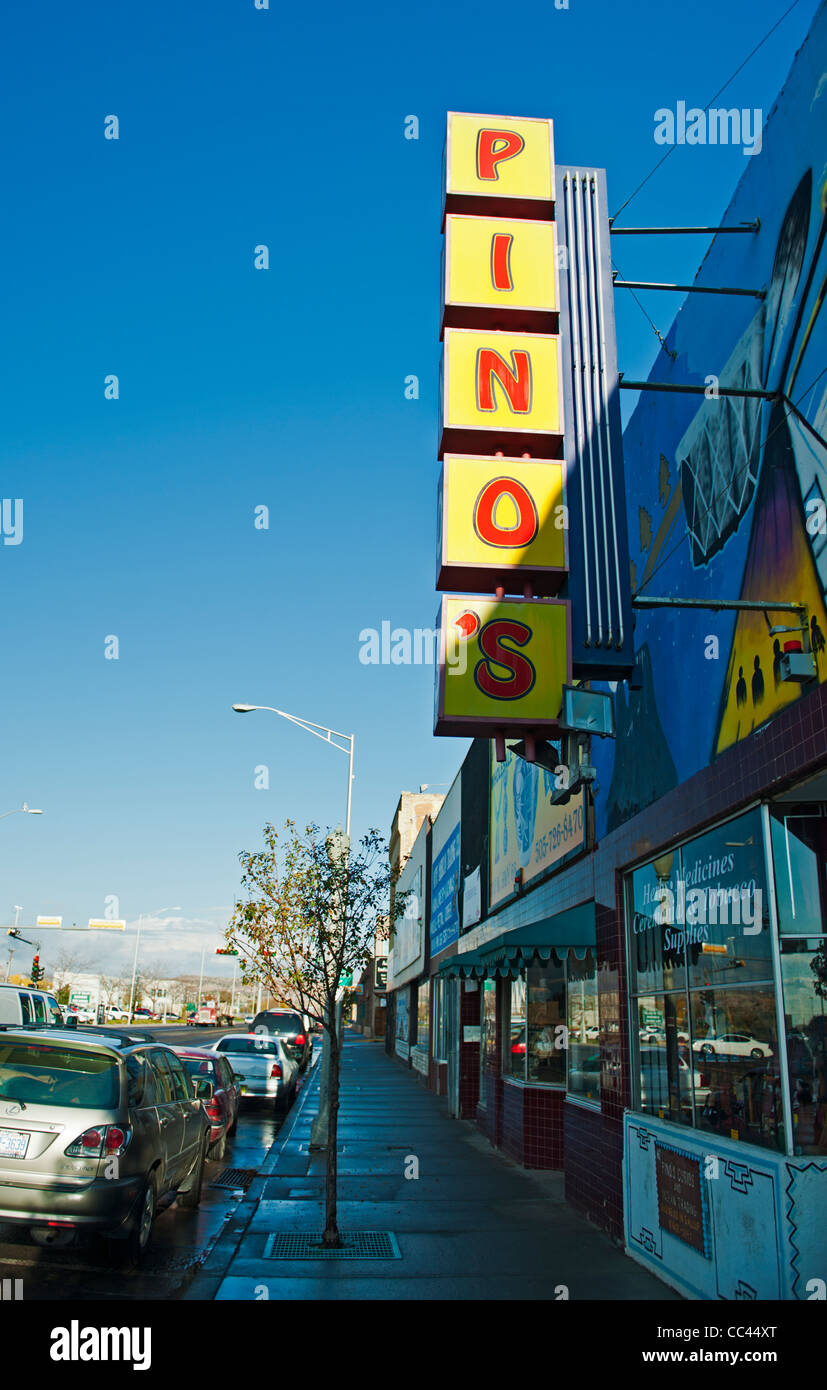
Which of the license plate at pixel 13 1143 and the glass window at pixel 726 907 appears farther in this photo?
the license plate at pixel 13 1143

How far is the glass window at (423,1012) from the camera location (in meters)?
28.7

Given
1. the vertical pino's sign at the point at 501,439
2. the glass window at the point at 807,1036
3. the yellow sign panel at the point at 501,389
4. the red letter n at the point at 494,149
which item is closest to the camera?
the glass window at the point at 807,1036

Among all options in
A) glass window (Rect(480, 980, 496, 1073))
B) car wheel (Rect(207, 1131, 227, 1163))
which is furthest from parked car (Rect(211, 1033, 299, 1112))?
car wheel (Rect(207, 1131, 227, 1163))

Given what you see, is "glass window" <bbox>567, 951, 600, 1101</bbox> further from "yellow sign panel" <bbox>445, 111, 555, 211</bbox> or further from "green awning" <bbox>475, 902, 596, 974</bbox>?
"yellow sign panel" <bbox>445, 111, 555, 211</bbox>

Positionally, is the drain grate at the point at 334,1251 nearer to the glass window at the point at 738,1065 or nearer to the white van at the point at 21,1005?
the glass window at the point at 738,1065

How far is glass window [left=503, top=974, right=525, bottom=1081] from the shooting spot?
46.3 feet

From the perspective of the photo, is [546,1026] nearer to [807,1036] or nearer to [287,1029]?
[807,1036]

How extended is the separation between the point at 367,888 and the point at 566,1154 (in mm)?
3525

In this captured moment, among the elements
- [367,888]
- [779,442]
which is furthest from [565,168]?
[367,888]

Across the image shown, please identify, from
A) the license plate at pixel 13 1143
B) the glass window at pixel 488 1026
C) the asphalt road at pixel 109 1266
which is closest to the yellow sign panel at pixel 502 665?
the license plate at pixel 13 1143

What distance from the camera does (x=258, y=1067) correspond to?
1972 cm

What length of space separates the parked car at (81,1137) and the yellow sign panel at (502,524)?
15.5ft

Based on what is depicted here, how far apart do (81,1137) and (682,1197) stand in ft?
14.2

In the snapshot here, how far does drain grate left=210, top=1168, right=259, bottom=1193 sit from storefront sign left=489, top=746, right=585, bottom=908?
5198 mm
